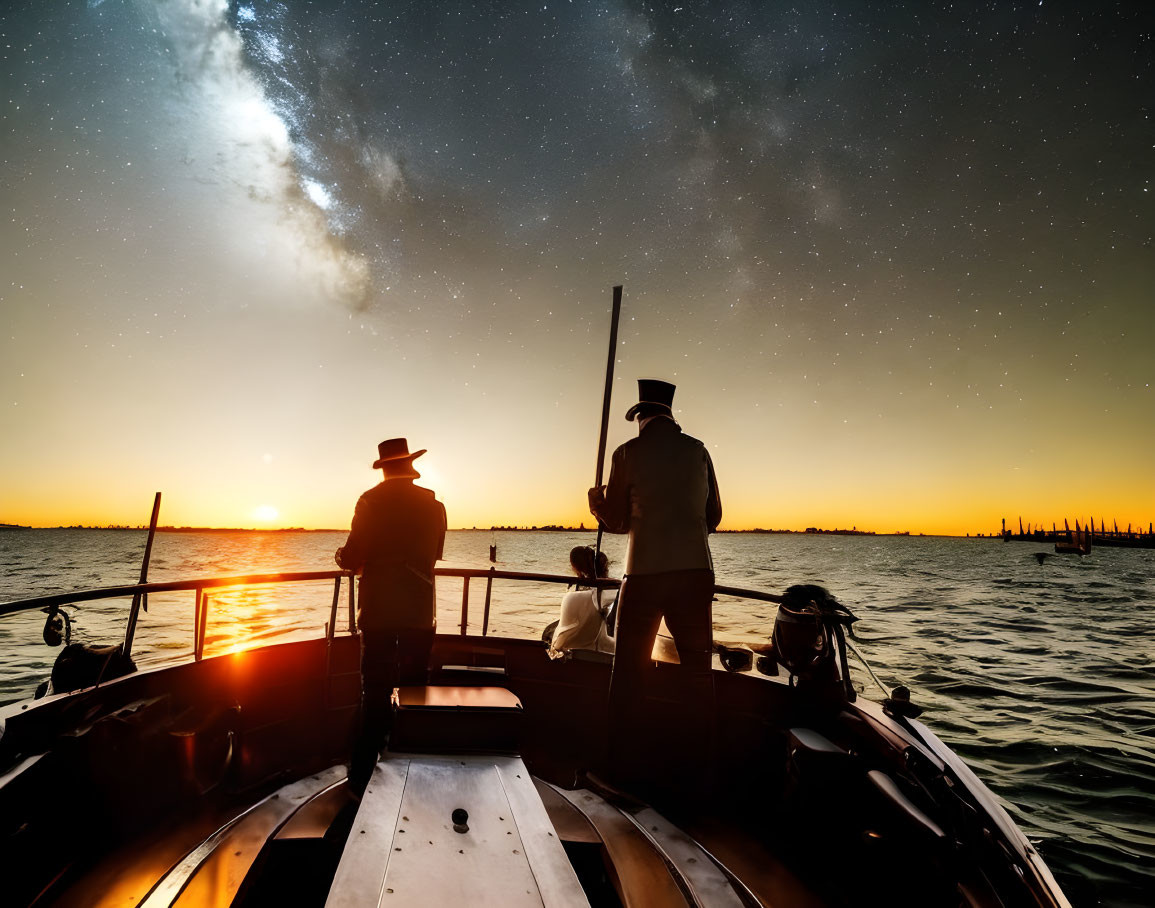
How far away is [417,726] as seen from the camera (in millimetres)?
2535

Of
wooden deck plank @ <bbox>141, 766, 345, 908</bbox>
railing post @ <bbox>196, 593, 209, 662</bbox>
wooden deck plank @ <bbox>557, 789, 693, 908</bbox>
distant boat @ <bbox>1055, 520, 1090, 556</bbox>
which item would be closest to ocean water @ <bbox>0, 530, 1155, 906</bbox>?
railing post @ <bbox>196, 593, 209, 662</bbox>

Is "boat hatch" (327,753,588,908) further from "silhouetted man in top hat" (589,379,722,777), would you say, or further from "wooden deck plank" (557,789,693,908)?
"silhouetted man in top hat" (589,379,722,777)

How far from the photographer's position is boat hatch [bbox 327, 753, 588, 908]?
4.95ft

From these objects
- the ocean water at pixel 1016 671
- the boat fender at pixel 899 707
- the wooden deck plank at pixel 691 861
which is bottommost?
the ocean water at pixel 1016 671

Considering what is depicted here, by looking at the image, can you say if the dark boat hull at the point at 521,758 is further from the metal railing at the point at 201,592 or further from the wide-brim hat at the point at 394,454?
the wide-brim hat at the point at 394,454

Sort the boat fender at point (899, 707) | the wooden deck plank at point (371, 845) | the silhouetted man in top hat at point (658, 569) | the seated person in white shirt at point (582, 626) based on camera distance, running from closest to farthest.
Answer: the wooden deck plank at point (371, 845)
the boat fender at point (899, 707)
the silhouetted man in top hat at point (658, 569)
the seated person in white shirt at point (582, 626)

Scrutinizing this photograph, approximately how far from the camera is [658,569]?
10.8ft

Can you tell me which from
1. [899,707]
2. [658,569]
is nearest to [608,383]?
[658,569]

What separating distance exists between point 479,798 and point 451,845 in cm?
33

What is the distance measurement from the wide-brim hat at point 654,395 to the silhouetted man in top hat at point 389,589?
155 centimetres

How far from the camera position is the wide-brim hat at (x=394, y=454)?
381 cm

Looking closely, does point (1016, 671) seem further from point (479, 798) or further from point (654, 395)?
point (479, 798)

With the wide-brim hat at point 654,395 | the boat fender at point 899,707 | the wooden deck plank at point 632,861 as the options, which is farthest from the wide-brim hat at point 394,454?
the boat fender at point 899,707

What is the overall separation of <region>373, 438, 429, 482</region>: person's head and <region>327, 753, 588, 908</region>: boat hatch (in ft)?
6.32
